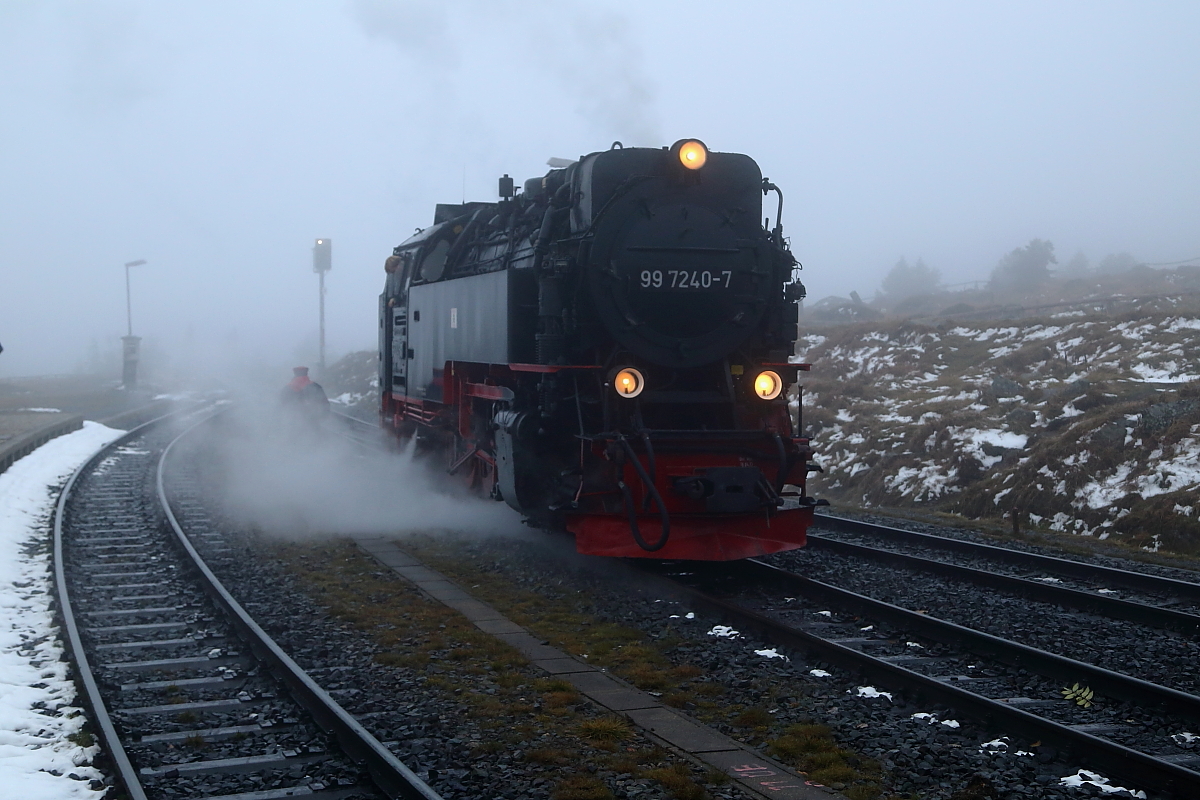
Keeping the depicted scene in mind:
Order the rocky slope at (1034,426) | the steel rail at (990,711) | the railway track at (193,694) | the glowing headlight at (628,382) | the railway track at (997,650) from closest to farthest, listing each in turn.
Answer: the steel rail at (990,711) < the railway track at (193,694) < the railway track at (997,650) < the glowing headlight at (628,382) < the rocky slope at (1034,426)

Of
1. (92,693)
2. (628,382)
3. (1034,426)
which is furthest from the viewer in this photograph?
(1034,426)

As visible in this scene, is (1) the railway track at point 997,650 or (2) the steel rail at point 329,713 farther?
(1) the railway track at point 997,650

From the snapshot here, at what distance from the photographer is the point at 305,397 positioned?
23.2 m

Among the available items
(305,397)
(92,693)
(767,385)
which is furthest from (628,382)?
(305,397)

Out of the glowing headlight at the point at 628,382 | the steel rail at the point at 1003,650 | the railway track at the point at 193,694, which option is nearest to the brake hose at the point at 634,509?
the glowing headlight at the point at 628,382

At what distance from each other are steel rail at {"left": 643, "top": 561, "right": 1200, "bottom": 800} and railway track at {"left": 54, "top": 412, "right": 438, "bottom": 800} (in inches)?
114

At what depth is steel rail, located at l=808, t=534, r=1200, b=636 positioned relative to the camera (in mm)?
7414

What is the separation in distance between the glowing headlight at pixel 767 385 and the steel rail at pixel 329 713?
14.4ft

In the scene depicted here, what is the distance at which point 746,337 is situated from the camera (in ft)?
29.5

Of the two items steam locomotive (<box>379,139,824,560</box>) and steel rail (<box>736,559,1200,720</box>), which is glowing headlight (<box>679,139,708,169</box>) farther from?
steel rail (<box>736,559,1200,720</box>)

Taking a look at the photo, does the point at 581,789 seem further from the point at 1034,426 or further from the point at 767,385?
the point at 1034,426

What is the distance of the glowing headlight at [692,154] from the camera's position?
28.5 ft

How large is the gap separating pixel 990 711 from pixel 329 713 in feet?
Result: 11.4

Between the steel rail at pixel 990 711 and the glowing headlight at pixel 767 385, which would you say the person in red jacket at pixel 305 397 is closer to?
the glowing headlight at pixel 767 385
